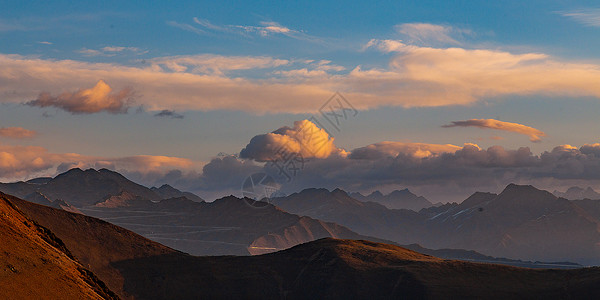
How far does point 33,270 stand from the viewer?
489 ft

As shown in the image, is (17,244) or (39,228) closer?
(17,244)

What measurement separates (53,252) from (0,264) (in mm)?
26958

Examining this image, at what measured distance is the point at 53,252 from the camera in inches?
6752

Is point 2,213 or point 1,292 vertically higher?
point 2,213

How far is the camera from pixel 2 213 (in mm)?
173000

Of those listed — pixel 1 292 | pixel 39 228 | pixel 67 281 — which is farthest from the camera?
pixel 39 228

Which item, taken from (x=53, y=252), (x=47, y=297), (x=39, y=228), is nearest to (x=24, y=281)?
(x=47, y=297)

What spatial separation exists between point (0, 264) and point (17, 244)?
13087mm

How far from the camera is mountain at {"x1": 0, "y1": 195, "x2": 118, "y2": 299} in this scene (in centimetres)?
14062

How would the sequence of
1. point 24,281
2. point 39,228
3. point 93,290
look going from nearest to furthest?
1. point 24,281
2. point 93,290
3. point 39,228

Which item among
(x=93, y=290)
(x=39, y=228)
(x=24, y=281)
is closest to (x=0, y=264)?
(x=24, y=281)

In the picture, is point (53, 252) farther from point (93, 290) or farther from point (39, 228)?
point (39, 228)

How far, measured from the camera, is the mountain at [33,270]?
5536 inches

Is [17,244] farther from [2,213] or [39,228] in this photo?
[39,228]
